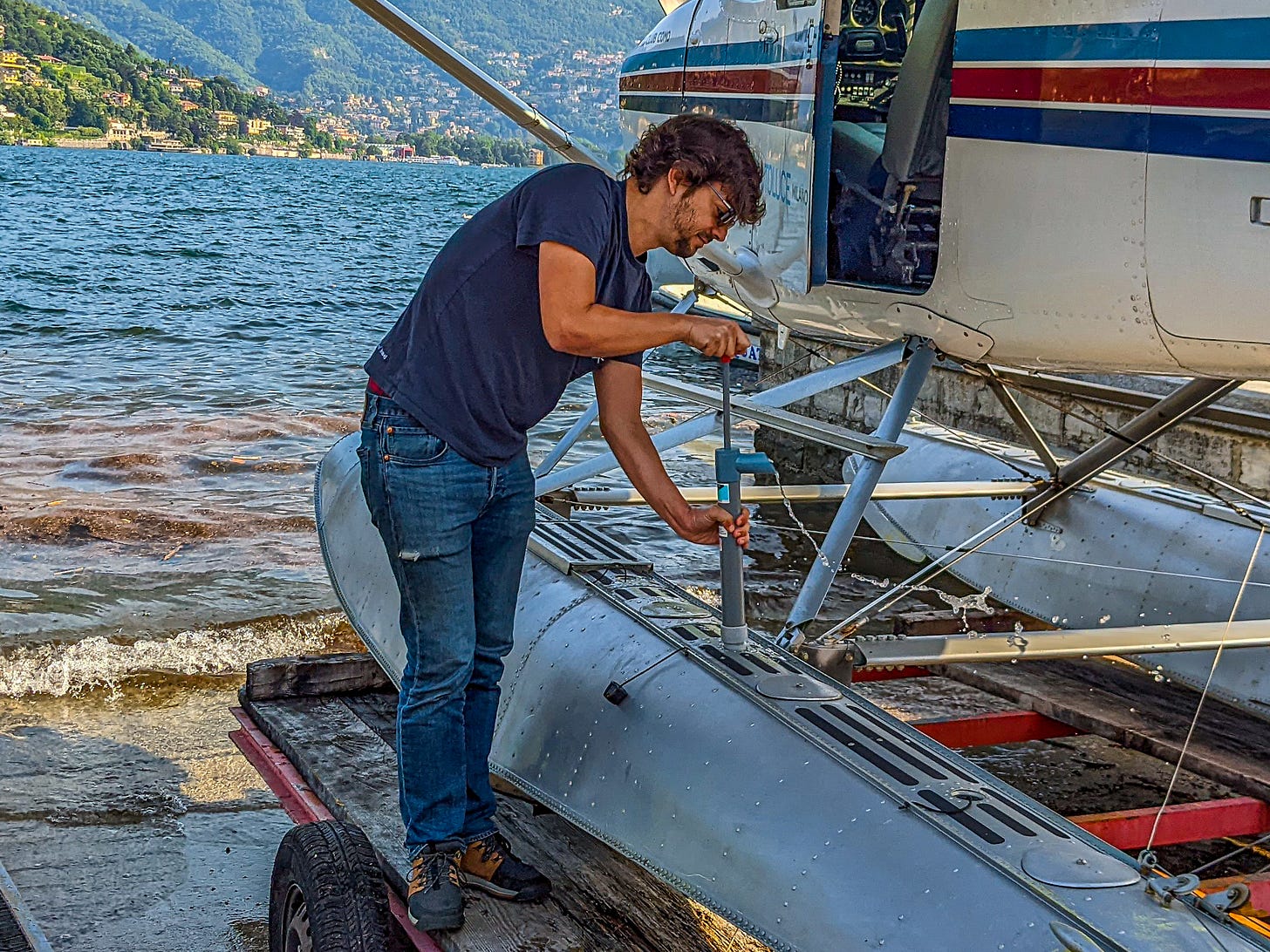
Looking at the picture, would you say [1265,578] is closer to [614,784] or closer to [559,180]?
[614,784]

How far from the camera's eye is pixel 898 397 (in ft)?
13.9

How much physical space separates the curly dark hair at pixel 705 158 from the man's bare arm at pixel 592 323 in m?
0.26

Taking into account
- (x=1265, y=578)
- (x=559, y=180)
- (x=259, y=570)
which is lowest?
(x=259, y=570)

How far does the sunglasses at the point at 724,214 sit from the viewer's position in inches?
111

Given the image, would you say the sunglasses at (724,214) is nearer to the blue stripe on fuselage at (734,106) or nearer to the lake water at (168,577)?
the blue stripe on fuselage at (734,106)

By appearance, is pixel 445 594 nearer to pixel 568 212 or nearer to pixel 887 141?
pixel 568 212

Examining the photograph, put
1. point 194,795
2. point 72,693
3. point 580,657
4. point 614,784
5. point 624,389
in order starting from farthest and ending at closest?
point 72,693, point 194,795, point 580,657, point 614,784, point 624,389

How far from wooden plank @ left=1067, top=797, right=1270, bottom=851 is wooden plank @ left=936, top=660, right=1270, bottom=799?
137mm

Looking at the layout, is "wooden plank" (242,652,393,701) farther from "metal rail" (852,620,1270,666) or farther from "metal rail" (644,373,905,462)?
"metal rail" (852,620,1270,666)

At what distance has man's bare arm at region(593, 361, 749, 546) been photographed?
315 centimetres

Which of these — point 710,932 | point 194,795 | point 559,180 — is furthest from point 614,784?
point 194,795

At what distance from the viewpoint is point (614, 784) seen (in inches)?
134

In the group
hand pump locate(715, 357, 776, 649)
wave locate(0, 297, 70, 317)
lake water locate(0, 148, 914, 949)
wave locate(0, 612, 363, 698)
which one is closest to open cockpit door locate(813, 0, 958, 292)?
hand pump locate(715, 357, 776, 649)

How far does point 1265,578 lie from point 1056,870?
315 centimetres
